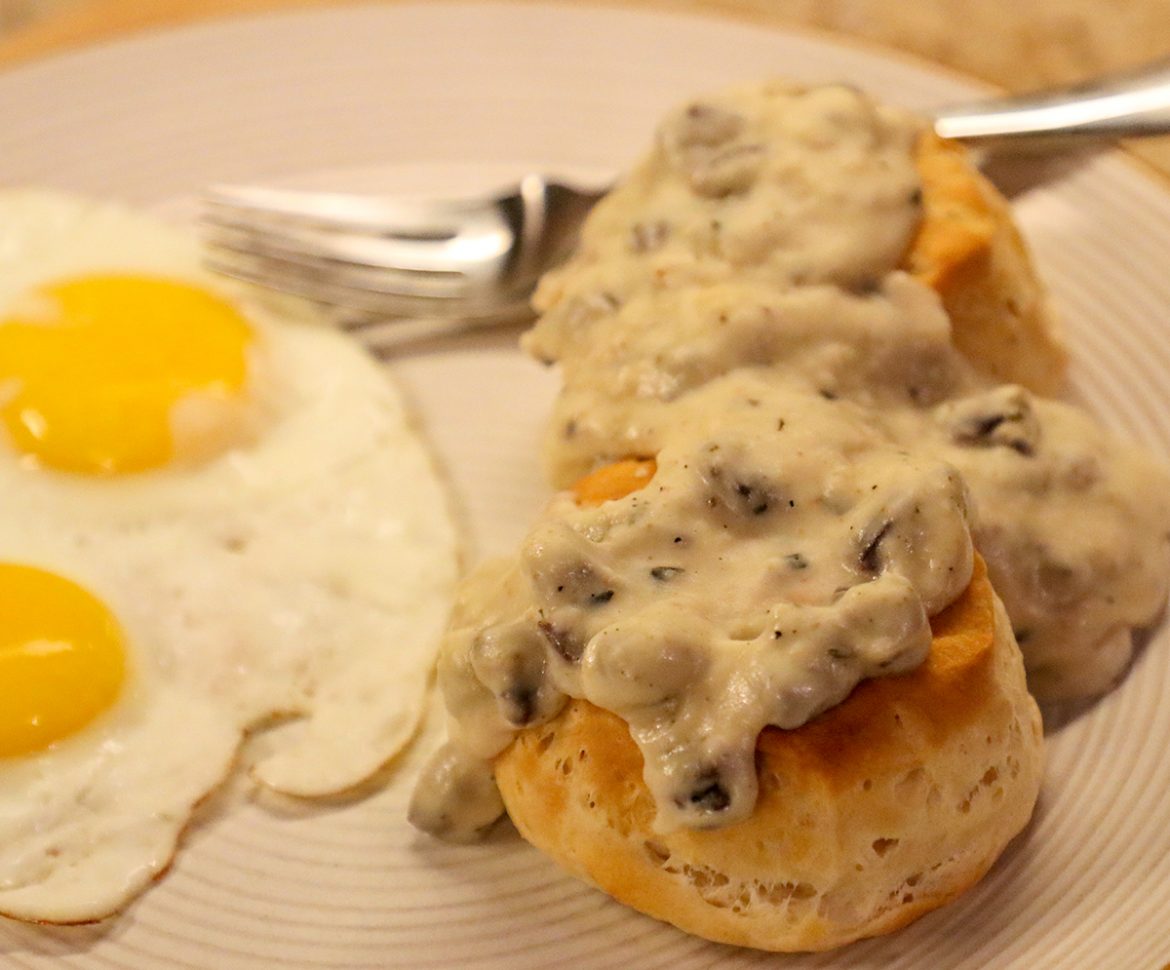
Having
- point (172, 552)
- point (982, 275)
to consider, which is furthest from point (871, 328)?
point (172, 552)

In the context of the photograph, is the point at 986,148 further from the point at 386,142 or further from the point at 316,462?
the point at 316,462

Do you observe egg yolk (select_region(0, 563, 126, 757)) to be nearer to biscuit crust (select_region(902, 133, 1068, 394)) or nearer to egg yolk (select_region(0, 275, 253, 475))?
egg yolk (select_region(0, 275, 253, 475))

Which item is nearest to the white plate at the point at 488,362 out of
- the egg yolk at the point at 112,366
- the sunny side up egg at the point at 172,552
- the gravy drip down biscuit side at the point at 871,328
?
the sunny side up egg at the point at 172,552

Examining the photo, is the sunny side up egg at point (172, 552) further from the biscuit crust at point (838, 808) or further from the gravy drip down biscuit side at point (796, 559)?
the biscuit crust at point (838, 808)

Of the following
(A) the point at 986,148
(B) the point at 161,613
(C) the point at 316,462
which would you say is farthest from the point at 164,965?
(A) the point at 986,148

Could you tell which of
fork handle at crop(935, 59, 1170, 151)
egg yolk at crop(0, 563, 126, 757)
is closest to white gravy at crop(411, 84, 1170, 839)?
fork handle at crop(935, 59, 1170, 151)

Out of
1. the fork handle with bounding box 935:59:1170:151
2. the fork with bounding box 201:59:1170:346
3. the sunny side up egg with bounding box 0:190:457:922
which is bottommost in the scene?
the sunny side up egg with bounding box 0:190:457:922

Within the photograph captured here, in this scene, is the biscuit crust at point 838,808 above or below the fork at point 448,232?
below
